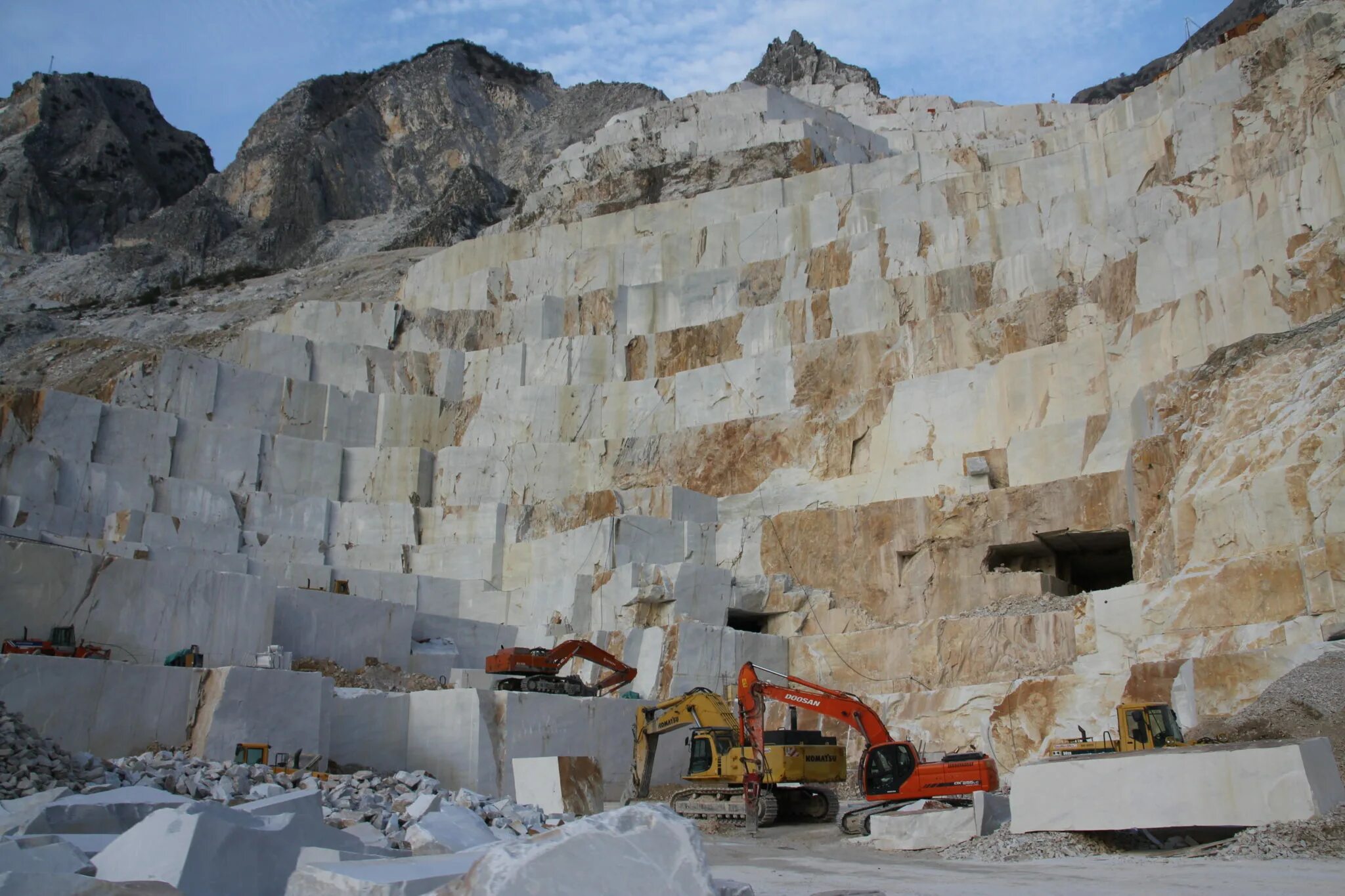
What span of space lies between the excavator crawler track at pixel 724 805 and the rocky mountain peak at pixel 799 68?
1721 inches

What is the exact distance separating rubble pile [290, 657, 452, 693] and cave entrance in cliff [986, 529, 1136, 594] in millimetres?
10060

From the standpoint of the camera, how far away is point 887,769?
13477mm

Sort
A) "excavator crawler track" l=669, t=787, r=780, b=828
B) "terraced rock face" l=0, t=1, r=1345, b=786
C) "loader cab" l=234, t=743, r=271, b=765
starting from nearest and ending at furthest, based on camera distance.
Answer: "loader cab" l=234, t=743, r=271, b=765 → "excavator crawler track" l=669, t=787, r=780, b=828 → "terraced rock face" l=0, t=1, r=1345, b=786

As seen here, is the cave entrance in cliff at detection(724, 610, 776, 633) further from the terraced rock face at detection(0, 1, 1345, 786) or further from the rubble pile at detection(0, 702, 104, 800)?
the rubble pile at detection(0, 702, 104, 800)

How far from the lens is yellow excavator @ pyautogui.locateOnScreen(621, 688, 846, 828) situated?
14445 millimetres

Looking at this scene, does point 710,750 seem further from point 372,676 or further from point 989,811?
point 372,676

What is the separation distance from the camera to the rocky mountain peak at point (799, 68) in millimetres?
55406

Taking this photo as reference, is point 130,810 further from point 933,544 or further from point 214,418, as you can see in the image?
point 214,418

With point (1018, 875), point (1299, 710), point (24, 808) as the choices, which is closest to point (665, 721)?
point (1018, 875)

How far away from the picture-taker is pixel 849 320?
27.8 meters

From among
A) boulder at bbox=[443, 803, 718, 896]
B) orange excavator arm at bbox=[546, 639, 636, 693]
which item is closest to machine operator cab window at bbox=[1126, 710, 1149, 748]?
boulder at bbox=[443, 803, 718, 896]

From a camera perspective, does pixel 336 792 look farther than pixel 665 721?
No

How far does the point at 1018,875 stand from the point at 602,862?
188 inches

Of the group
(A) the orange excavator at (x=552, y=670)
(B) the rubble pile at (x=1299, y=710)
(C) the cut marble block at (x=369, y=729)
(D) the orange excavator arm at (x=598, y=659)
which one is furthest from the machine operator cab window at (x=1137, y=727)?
(C) the cut marble block at (x=369, y=729)
